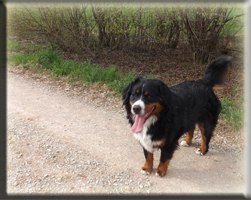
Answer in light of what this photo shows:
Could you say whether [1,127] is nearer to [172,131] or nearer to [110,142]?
[110,142]

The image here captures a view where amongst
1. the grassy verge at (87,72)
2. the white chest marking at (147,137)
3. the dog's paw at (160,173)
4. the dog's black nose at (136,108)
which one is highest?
the dog's black nose at (136,108)

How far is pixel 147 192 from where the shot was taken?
2977 mm

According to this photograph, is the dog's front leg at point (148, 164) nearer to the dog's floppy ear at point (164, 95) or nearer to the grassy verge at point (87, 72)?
the dog's floppy ear at point (164, 95)

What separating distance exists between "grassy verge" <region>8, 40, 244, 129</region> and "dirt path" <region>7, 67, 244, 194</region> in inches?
32.8

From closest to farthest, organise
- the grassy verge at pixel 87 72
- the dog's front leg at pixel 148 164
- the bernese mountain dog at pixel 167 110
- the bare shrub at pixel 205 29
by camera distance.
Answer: the bernese mountain dog at pixel 167 110, the dog's front leg at pixel 148 164, the grassy verge at pixel 87 72, the bare shrub at pixel 205 29

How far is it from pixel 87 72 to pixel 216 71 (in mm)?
3753

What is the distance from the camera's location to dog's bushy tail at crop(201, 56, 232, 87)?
11.6 ft

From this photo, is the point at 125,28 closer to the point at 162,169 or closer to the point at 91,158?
the point at 91,158

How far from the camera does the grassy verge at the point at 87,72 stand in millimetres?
4632

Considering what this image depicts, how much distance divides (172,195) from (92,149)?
154 centimetres

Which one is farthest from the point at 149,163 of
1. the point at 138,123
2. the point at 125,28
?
the point at 125,28

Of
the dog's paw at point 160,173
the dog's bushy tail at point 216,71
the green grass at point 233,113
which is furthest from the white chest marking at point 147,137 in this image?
the green grass at point 233,113

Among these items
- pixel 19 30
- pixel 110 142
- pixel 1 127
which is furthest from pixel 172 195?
pixel 19 30

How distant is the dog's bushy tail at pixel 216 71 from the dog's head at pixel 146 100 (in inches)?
45.2
